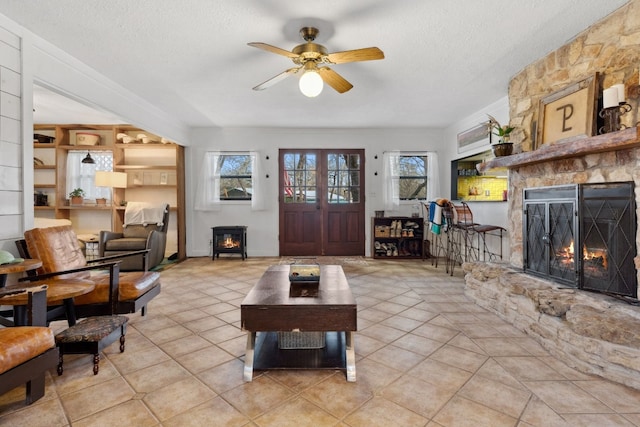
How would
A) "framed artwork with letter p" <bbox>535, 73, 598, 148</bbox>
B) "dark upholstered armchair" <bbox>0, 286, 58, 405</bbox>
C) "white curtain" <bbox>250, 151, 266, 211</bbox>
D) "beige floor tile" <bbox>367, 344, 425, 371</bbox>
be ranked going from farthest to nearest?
"white curtain" <bbox>250, 151, 266, 211</bbox> → "framed artwork with letter p" <bbox>535, 73, 598, 148</bbox> → "beige floor tile" <bbox>367, 344, 425, 371</bbox> → "dark upholstered armchair" <bbox>0, 286, 58, 405</bbox>

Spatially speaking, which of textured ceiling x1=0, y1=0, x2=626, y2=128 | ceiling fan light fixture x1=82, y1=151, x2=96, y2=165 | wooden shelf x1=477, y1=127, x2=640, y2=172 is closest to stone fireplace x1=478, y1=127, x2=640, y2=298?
wooden shelf x1=477, y1=127, x2=640, y2=172

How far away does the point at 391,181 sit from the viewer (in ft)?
19.6

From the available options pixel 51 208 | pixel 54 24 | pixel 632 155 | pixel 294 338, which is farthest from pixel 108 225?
pixel 632 155

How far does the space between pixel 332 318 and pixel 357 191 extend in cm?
448

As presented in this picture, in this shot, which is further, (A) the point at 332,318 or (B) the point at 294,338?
(B) the point at 294,338

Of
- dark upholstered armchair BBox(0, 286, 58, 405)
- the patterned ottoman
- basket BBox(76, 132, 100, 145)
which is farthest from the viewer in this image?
basket BBox(76, 132, 100, 145)

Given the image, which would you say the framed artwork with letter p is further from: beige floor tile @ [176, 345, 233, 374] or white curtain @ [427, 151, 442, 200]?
beige floor tile @ [176, 345, 233, 374]

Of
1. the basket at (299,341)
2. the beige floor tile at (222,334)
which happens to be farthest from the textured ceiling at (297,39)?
the beige floor tile at (222,334)

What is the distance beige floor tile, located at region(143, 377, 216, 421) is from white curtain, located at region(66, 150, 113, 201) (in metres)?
5.50

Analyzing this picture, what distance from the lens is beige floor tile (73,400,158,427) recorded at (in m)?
1.51

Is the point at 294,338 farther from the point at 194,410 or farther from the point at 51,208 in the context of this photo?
the point at 51,208

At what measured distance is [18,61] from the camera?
246 cm

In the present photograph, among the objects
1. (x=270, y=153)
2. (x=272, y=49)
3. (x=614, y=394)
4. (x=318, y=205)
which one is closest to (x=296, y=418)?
(x=614, y=394)

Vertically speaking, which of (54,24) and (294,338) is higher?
(54,24)
